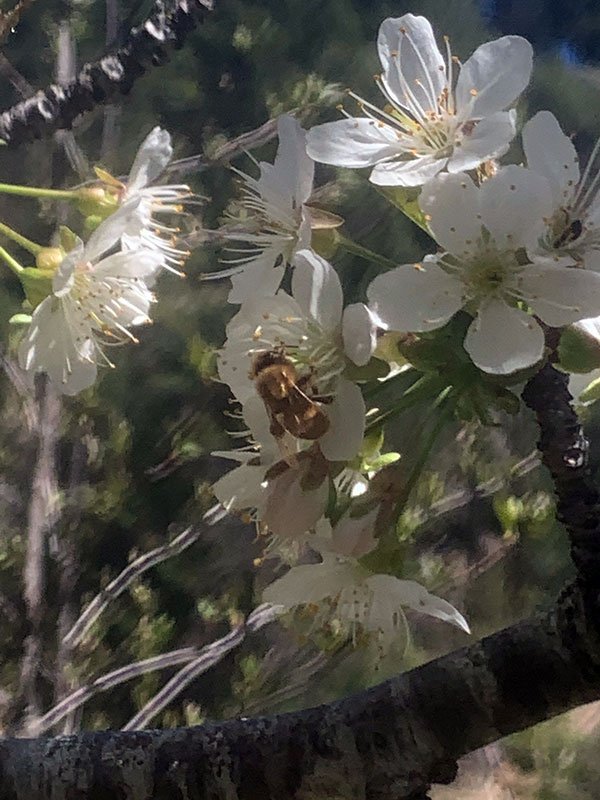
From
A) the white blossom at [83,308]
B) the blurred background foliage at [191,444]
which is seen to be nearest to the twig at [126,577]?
the blurred background foliage at [191,444]

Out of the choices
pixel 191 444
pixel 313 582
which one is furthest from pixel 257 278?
pixel 191 444

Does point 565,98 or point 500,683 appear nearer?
point 500,683

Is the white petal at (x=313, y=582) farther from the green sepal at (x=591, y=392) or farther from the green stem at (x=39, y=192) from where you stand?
the green stem at (x=39, y=192)

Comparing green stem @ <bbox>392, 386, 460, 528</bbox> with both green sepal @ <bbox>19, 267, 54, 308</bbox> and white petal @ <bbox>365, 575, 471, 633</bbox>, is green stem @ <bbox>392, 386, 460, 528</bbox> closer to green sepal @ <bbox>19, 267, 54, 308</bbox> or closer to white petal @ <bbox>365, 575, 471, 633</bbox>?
white petal @ <bbox>365, 575, 471, 633</bbox>

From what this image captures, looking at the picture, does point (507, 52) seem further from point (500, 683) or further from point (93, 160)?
point (93, 160)

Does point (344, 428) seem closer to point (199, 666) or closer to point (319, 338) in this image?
point (319, 338)

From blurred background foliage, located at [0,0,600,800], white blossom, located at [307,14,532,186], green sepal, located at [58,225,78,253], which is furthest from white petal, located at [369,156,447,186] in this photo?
blurred background foliage, located at [0,0,600,800]

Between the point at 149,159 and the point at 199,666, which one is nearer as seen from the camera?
the point at 149,159

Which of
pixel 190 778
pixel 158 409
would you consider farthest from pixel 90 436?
pixel 190 778
